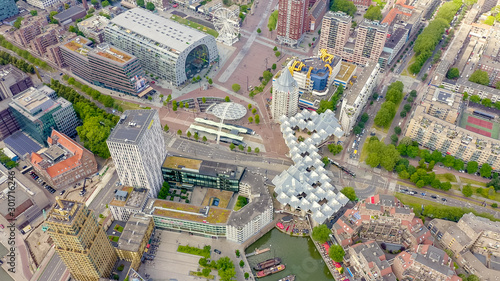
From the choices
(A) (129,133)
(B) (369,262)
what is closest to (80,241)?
(A) (129,133)

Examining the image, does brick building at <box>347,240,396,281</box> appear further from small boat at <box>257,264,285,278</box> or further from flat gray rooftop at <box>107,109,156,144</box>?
flat gray rooftop at <box>107,109,156,144</box>

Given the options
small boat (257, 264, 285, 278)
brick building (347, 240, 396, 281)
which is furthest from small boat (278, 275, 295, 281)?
brick building (347, 240, 396, 281)

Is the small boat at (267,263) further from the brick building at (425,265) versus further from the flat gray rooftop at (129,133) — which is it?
the flat gray rooftop at (129,133)

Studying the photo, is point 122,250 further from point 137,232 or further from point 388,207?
point 388,207

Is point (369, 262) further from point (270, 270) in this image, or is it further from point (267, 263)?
point (267, 263)

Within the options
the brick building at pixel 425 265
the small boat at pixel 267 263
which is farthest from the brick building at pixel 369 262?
the small boat at pixel 267 263

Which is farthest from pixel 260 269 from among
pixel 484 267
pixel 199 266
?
pixel 484 267

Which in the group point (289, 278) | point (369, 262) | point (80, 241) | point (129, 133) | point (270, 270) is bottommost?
point (289, 278)
